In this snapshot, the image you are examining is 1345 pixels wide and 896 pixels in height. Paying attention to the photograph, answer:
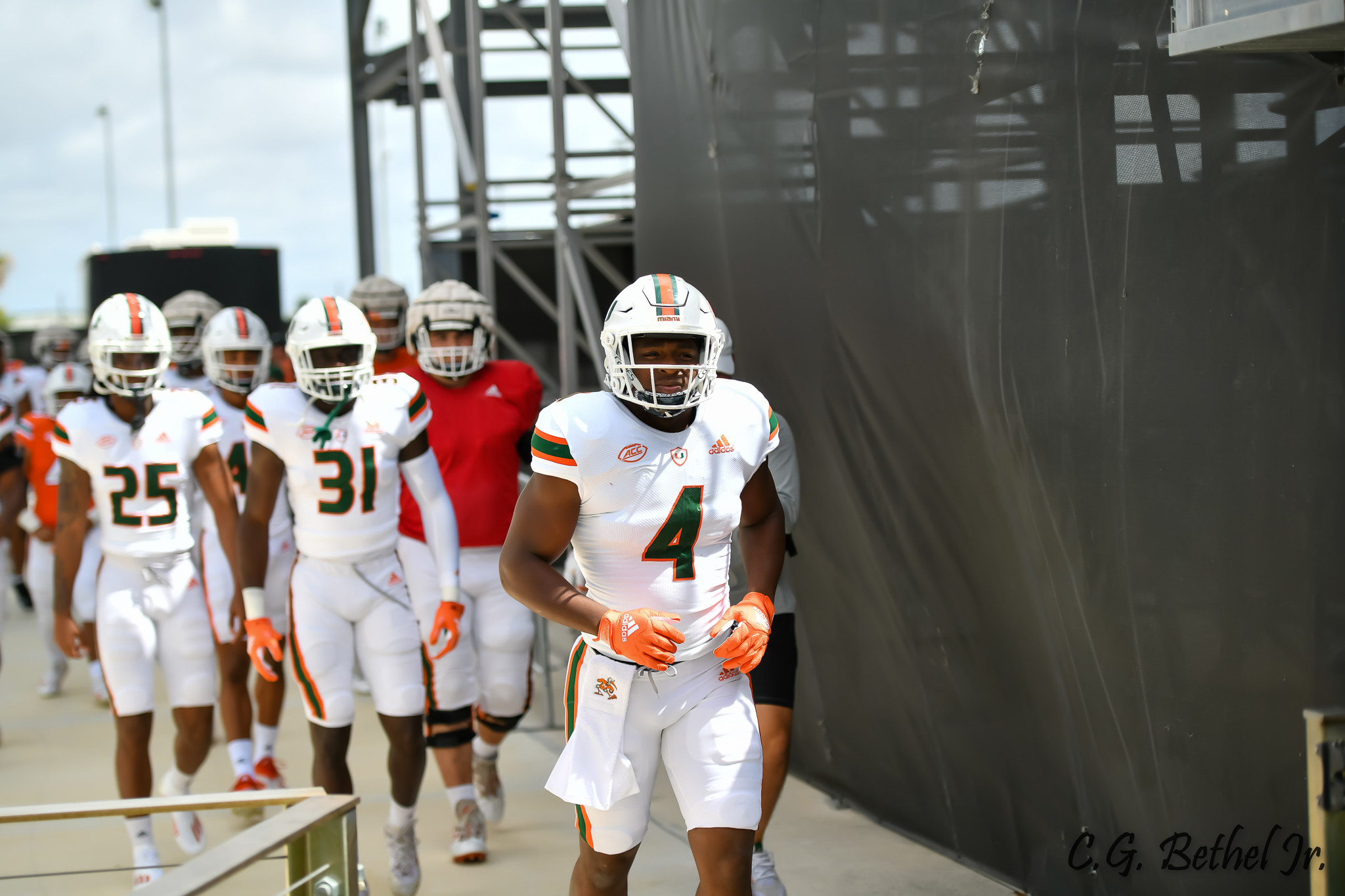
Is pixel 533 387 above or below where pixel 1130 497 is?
above

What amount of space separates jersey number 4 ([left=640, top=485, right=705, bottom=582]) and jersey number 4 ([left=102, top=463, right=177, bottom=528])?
2526 mm

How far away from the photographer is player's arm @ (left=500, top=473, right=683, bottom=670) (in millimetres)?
2725

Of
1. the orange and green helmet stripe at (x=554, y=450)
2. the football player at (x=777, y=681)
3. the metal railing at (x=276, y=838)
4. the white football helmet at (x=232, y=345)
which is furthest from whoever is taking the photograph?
the white football helmet at (x=232, y=345)

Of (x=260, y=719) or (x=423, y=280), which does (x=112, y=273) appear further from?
(x=260, y=719)

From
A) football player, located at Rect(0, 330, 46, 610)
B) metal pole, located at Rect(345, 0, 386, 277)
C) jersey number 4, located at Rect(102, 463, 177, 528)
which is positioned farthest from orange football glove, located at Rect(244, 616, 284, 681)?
metal pole, located at Rect(345, 0, 386, 277)

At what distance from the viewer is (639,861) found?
175 inches

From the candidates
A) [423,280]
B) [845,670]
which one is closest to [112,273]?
[423,280]

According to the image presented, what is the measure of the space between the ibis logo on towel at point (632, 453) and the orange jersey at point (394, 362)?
2.73 metres

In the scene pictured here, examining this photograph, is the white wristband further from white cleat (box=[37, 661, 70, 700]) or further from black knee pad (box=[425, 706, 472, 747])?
white cleat (box=[37, 661, 70, 700])

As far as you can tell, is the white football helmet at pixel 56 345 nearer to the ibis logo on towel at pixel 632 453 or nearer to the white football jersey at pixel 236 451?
the white football jersey at pixel 236 451

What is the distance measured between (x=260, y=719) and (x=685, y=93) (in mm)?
3296

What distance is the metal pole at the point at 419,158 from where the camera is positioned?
32.3ft

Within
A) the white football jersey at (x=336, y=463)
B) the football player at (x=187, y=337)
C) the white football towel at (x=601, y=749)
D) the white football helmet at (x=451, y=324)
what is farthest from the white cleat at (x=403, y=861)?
the football player at (x=187, y=337)

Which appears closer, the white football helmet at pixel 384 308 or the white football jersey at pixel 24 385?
the white football helmet at pixel 384 308
